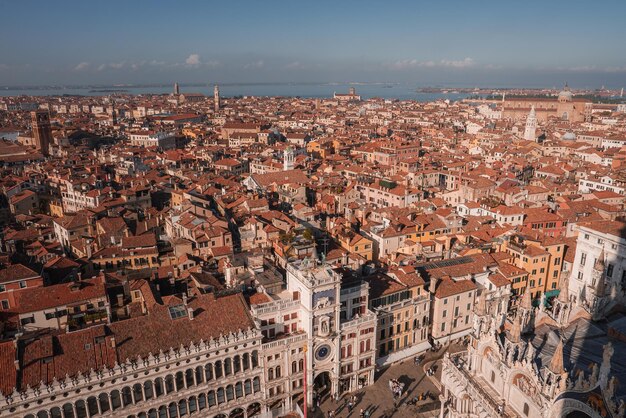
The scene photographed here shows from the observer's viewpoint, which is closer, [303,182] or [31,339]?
[31,339]

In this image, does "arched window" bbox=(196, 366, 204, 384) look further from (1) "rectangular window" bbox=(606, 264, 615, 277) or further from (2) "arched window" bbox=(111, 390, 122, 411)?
(1) "rectangular window" bbox=(606, 264, 615, 277)

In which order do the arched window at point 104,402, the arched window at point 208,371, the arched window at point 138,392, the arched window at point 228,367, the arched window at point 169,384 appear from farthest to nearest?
the arched window at point 228,367 → the arched window at point 208,371 → the arched window at point 169,384 → the arched window at point 138,392 → the arched window at point 104,402

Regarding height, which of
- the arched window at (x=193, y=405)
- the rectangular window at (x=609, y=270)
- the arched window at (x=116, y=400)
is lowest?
the arched window at (x=193, y=405)

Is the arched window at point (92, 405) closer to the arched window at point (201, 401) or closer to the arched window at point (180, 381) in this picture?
the arched window at point (180, 381)

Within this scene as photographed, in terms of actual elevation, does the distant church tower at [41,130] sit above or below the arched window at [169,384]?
above

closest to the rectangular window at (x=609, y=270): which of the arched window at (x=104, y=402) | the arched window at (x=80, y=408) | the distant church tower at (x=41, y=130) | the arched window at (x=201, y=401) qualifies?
the arched window at (x=201, y=401)

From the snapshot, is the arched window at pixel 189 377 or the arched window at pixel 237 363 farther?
the arched window at pixel 237 363

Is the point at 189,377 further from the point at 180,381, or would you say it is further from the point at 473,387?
the point at 473,387

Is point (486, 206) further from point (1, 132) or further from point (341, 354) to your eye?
point (1, 132)

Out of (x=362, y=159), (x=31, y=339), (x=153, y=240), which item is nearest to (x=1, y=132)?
(x=362, y=159)
